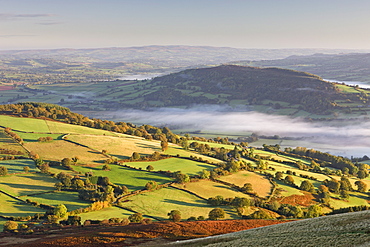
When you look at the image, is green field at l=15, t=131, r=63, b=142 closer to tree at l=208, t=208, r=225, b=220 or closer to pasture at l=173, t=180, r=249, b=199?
pasture at l=173, t=180, r=249, b=199

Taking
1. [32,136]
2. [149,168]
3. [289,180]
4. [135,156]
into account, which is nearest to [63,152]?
[32,136]

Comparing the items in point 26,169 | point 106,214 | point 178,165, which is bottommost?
point 106,214

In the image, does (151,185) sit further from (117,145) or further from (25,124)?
(25,124)

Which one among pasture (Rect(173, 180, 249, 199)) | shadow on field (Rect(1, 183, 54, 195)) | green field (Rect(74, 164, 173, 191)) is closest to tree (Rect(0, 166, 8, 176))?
shadow on field (Rect(1, 183, 54, 195))

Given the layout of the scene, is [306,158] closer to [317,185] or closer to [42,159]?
[317,185]

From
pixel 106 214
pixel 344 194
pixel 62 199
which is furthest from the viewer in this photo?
pixel 344 194

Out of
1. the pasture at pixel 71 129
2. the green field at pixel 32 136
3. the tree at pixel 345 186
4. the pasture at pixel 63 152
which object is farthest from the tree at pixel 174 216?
the pasture at pixel 71 129
